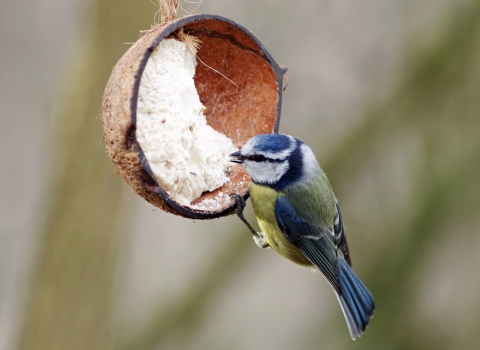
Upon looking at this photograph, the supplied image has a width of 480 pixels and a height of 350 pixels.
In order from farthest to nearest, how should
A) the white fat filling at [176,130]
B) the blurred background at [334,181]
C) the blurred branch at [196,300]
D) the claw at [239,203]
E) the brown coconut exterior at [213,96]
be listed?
1. the blurred branch at [196,300]
2. the blurred background at [334,181]
3. the claw at [239,203]
4. the white fat filling at [176,130]
5. the brown coconut exterior at [213,96]

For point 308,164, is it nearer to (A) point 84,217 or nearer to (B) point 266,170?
(B) point 266,170

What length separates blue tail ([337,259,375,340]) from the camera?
1.80 m

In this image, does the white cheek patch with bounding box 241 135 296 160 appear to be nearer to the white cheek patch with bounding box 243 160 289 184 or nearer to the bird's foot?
the white cheek patch with bounding box 243 160 289 184

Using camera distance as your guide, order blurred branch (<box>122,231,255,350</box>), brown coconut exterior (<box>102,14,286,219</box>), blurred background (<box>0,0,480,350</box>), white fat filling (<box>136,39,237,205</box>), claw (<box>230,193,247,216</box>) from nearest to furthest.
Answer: brown coconut exterior (<box>102,14,286,219</box>) < white fat filling (<box>136,39,237,205</box>) < claw (<box>230,193,247,216</box>) < blurred background (<box>0,0,480,350</box>) < blurred branch (<box>122,231,255,350</box>)

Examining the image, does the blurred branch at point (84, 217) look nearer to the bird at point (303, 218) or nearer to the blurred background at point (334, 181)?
the blurred background at point (334, 181)

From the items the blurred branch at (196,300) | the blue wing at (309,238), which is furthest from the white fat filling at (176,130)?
the blurred branch at (196,300)

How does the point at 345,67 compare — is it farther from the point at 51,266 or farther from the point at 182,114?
the point at 51,266

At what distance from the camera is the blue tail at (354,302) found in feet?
5.91

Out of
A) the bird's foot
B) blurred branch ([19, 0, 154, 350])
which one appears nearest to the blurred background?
blurred branch ([19, 0, 154, 350])

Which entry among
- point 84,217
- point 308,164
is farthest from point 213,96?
point 84,217

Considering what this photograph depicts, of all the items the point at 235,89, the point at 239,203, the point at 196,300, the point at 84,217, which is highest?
the point at 235,89

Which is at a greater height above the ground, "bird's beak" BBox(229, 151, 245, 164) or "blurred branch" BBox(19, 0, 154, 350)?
"bird's beak" BBox(229, 151, 245, 164)

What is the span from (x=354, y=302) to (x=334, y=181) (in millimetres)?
566

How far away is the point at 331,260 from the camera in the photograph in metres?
1.90
